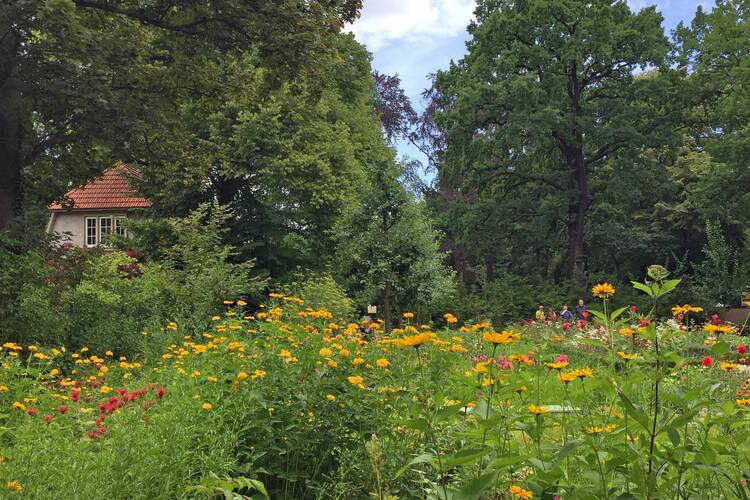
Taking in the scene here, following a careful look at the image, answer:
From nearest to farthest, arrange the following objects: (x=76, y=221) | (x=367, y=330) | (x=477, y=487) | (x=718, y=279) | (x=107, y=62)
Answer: (x=477, y=487), (x=367, y=330), (x=107, y=62), (x=718, y=279), (x=76, y=221)

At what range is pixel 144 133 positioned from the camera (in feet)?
27.4

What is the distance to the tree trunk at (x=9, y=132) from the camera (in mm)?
7191

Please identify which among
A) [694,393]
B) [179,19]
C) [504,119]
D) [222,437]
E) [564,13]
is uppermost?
[564,13]

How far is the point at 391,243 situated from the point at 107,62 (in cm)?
710

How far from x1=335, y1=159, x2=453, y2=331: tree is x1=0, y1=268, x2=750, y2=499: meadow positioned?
30.3 ft

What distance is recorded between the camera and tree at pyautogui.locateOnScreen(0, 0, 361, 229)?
23.3ft

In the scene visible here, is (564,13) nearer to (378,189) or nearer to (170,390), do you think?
(378,189)

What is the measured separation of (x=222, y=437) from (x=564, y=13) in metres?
19.9

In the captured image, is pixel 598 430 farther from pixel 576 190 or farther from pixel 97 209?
pixel 97 209

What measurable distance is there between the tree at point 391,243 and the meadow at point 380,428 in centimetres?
924

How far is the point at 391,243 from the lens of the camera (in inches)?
522

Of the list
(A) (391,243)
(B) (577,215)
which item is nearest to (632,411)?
(A) (391,243)

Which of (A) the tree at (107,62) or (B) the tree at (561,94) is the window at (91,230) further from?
(A) the tree at (107,62)

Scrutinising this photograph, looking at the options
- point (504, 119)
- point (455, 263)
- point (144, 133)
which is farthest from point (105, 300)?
point (455, 263)
